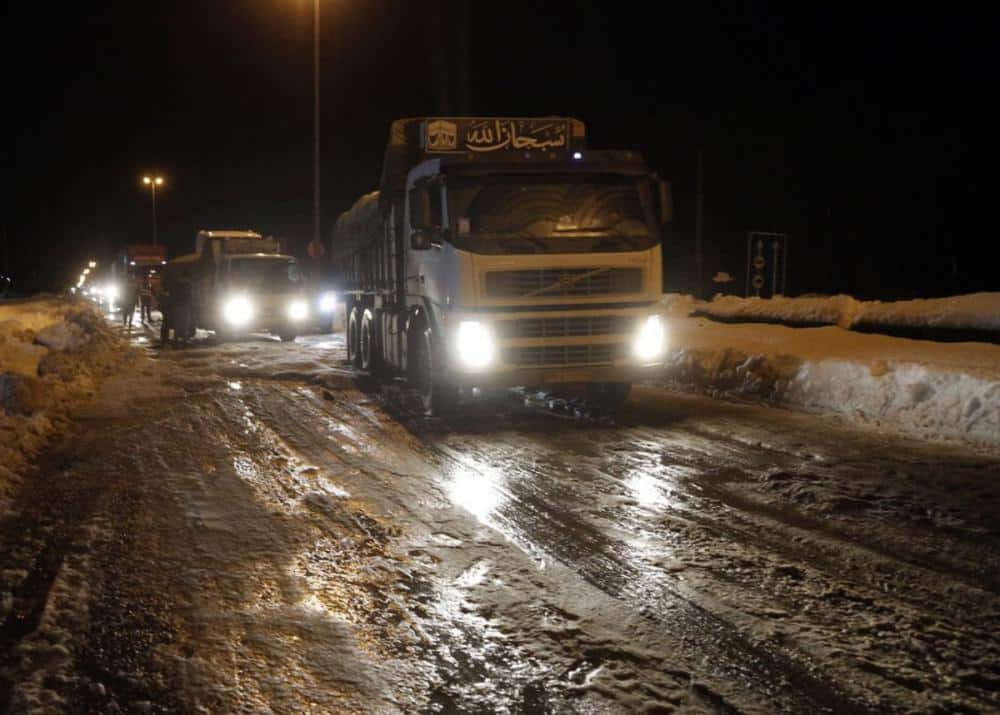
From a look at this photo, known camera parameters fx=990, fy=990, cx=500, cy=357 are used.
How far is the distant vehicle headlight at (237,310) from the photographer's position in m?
29.5

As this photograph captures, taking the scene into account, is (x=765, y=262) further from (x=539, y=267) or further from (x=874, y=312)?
(x=539, y=267)

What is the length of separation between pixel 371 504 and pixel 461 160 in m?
5.45

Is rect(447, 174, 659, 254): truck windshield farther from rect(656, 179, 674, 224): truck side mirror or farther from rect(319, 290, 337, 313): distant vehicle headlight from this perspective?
rect(319, 290, 337, 313): distant vehicle headlight

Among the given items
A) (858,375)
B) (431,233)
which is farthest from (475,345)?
(858,375)

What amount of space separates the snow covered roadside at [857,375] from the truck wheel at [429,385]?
455 centimetres

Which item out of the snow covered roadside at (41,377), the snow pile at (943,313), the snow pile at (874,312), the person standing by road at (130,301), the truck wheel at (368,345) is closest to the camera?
the snow covered roadside at (41,377)

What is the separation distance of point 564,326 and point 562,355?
0.35m

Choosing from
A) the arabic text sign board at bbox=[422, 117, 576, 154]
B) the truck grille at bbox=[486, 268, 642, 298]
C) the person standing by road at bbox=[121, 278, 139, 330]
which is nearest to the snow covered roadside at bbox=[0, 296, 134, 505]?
the truck grille at bbox=[486, 268, 642, 298]

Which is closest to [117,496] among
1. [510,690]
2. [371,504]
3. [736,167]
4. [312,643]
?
[371,504]

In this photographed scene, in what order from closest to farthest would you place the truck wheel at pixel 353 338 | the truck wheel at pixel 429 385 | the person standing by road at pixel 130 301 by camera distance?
the truck wheel at pixel 429 385 → the truck wheel at pixel 353 338 → the person standing by road at pixel 130 301

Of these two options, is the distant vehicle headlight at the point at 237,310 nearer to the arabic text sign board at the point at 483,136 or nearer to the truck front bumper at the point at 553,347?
the arabic text sign board at the point at 483,136

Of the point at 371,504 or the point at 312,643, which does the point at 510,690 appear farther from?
the point at 371,504

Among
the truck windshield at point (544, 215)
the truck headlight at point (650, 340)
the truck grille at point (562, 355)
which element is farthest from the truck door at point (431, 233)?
the truck headlight at point (650, 340)

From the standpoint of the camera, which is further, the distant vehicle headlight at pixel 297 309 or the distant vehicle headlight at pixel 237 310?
the distant vehicle headlight at pixel 297 309
